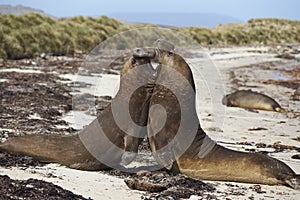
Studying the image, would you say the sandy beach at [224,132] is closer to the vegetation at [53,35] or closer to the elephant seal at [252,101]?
A: the elephant seal at [252,101]

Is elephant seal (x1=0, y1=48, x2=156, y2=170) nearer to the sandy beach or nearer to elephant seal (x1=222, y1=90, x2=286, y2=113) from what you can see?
the sandy beach

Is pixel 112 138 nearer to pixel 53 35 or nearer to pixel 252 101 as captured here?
pixel 252 101

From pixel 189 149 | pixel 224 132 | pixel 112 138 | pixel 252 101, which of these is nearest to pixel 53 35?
pixel 252 101

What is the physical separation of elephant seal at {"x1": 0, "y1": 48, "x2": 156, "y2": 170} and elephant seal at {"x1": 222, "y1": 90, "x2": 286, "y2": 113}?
7221 millimetres

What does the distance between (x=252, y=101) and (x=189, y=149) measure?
7454 millimetres

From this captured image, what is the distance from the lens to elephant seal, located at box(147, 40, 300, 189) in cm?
620

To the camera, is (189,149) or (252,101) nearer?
(189,149)

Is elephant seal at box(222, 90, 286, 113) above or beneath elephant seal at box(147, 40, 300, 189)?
beneath

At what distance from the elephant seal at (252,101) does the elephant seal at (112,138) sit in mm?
7221

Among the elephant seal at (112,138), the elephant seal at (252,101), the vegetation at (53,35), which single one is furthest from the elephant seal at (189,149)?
the vegetation at (53,35)

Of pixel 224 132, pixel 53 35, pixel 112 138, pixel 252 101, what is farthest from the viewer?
pixel 53 35

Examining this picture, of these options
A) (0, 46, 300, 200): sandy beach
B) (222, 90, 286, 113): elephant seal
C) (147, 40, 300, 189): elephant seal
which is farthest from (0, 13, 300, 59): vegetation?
(147, 40, 300, 189): elephant seal

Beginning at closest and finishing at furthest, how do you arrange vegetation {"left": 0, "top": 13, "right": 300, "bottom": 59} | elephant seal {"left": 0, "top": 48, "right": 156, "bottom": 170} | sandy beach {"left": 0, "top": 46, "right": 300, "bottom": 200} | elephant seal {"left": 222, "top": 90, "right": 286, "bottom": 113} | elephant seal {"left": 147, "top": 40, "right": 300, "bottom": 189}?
sandy beach {"left": 0, "top": 46, "right": 300, "bottom": 200} < elephant seal {"left": 147, "top": 40, "right": 300, "bottom": 189} < elephant seal {"left": 0, "top": 48, "right": 156, "bottom": 170} < elephant seal {"left": 222, "top": 90, "right": 286, "bottom": 113} < vegetation {"left": 0, "top": 13, "right": 300, "bottom": 59}

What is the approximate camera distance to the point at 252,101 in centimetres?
1362
